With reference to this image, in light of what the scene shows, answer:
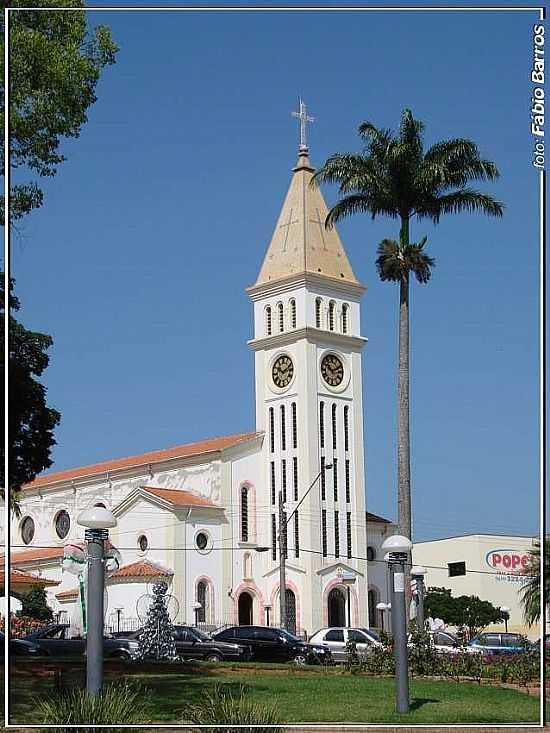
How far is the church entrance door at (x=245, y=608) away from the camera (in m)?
51.6

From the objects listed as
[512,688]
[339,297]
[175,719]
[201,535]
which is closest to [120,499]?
[201,535]

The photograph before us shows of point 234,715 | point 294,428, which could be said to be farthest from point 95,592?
point 294,428

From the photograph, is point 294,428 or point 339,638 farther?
point 294,428

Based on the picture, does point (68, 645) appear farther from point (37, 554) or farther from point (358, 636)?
point (37, 554)

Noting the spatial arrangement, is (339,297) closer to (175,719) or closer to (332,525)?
(332,525)

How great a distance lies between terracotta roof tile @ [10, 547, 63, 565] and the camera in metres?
52.0

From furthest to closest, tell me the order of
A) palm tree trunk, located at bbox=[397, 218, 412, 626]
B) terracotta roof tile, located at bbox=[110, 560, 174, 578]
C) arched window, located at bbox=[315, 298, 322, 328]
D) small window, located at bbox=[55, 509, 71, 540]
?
arched window, located at bbox=[315, 298, 322, 328]
small window, located at bbox=[55, 509, 71, 540]
terracotta roof tile, located at bbox=[110, 560, 174, 578]
palm tree trunk, located at bbox=[397, 218, 412, 626]

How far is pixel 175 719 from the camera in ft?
44.7

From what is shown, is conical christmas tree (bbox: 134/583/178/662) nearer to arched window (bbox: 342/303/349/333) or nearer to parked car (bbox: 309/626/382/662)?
parked car (bbox: 309/626/382/662)

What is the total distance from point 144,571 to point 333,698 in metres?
31.3

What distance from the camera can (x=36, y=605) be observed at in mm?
48281

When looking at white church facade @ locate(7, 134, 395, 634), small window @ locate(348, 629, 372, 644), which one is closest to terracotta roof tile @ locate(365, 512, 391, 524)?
white church facade @ locate(7, 134, 395, 634)

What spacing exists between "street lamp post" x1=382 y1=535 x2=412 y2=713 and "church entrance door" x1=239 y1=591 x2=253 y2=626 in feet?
119

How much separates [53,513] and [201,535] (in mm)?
7157
